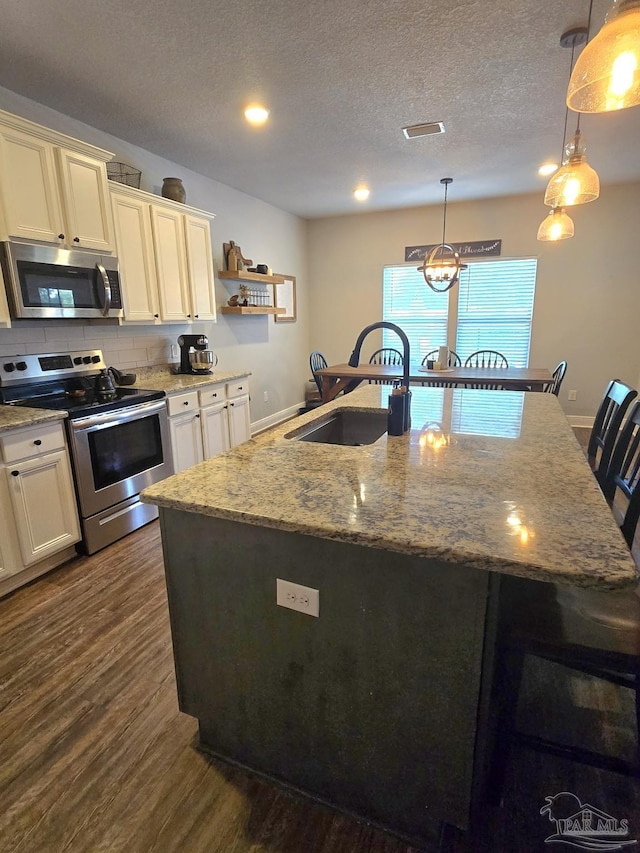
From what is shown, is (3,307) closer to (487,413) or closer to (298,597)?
(298,597)

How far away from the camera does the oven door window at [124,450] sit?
2613mm

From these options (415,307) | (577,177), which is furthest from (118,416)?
(415,307)

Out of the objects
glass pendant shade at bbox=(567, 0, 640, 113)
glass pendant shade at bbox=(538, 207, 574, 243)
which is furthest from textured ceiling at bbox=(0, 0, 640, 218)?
glass pendant shade at bbox=(567, 0, 640, 113)

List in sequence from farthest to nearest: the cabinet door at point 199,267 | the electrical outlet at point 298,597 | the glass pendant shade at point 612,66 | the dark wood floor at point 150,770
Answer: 1. the cabinet door at point 199,267
2. the dark wood floor at point 150,770
3. the electrical outlet at point 298,597
4. the glass pendant shade at point 612,66

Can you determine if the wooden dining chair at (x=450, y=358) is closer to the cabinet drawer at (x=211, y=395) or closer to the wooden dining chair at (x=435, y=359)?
the wooden dining chair at (x=435, y=359)

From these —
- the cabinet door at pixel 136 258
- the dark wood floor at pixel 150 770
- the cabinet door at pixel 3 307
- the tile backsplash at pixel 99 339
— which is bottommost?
the dark wood floor at pixel 150 770

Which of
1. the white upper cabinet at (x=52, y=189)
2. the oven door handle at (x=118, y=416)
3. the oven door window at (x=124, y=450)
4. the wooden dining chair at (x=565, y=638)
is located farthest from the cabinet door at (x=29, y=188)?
the wooden dining chair at (x=565, y=638)

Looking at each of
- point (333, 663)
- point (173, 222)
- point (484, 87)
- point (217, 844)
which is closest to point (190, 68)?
point (173, 222)

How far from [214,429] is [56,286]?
156 cm

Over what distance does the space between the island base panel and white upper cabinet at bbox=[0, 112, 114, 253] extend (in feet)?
6.92

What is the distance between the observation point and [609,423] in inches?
80.2

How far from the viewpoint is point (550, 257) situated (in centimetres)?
521

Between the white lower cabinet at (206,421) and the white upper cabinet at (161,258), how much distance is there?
66 cm

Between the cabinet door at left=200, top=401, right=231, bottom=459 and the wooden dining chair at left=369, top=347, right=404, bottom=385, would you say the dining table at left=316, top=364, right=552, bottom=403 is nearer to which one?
the wooden dining chair at left=369, top=347, right=404, bottom=385
